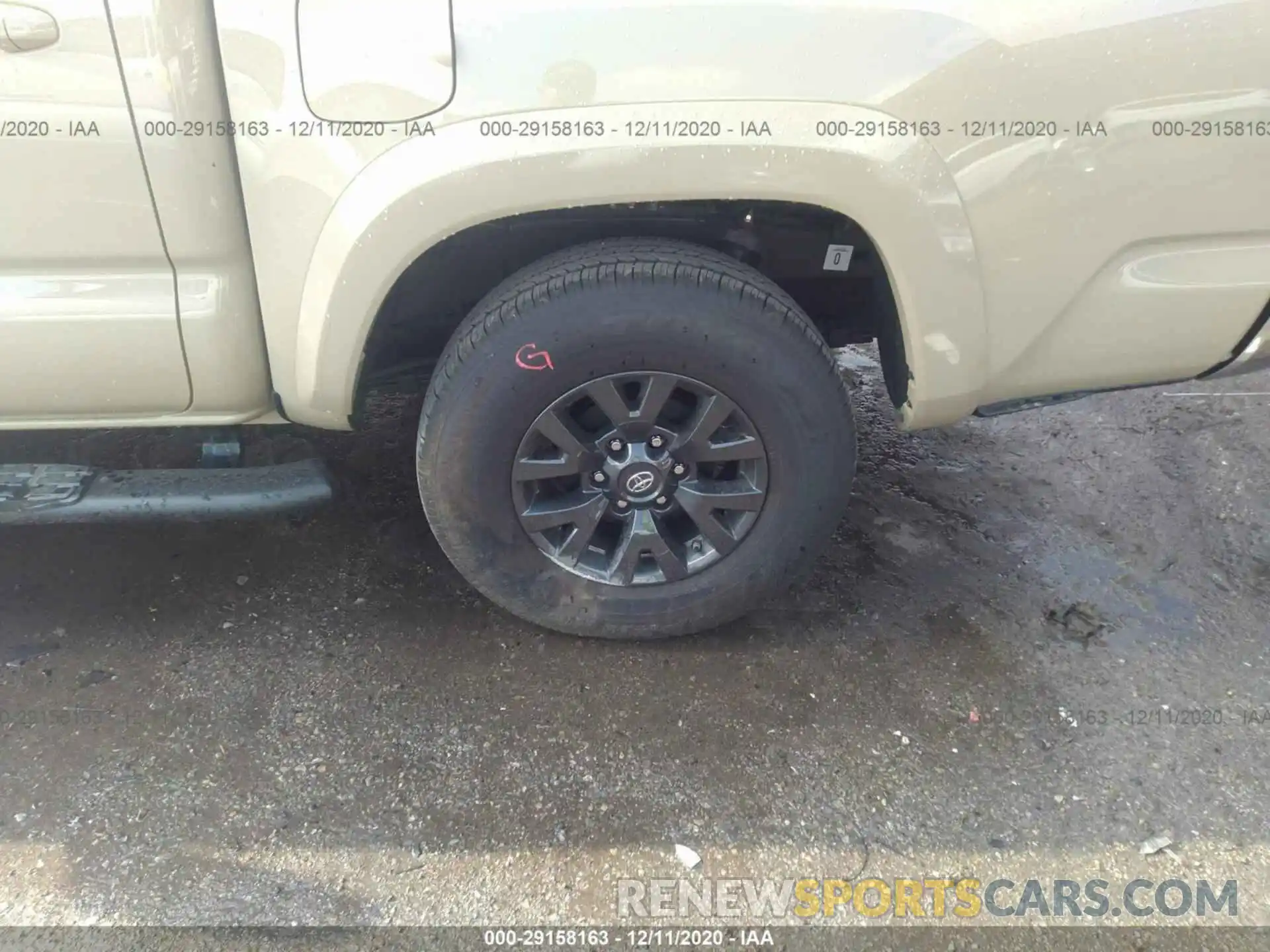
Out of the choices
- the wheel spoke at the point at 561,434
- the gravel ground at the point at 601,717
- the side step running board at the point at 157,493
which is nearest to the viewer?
the gravel ground at the point at 601,717

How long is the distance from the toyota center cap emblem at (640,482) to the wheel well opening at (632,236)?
1.86 ft

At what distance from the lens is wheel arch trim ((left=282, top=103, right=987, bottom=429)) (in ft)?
5.85

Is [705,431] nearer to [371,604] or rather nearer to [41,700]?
[371,604]

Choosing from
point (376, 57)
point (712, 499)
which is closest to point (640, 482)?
point (712, 499)

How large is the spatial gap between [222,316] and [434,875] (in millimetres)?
1284

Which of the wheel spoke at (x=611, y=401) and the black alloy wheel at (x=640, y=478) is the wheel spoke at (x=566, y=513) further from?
the wheel spoke at (x=611, y=401)

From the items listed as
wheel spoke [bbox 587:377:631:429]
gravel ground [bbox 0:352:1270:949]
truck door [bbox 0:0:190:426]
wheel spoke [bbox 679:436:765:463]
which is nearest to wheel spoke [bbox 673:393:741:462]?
wheel spoke [bbox 679:436:765:463]

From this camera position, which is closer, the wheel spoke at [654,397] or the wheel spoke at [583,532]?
the wheel spoke at [654,397]

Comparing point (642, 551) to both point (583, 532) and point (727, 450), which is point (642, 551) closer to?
point (583, 532)

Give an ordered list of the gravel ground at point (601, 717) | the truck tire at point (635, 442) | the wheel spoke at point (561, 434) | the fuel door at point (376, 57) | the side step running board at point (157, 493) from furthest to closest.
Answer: the side step running board at point (157, 493)
the wheel spoke at point (561, 434)
the truck tire at point (635, 442)
the gravel ground at point (601, 717)
the fuel door at point (376, 57)

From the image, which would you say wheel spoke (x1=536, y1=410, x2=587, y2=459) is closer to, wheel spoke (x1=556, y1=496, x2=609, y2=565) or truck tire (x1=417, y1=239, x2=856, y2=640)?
truck tire (x1=417, y1=239, x2=856, y2=640)

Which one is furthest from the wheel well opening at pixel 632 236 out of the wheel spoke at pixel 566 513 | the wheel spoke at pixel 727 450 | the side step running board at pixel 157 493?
the wheel spoke at pixel 566 513

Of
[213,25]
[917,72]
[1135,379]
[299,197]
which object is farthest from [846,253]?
[213,25]

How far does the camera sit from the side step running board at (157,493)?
2219 mm
